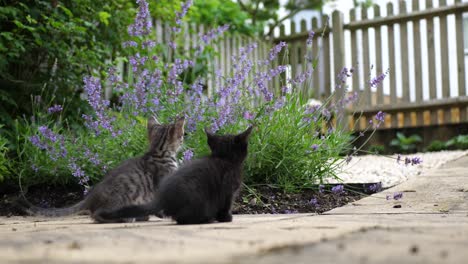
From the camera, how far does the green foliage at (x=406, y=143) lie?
877cm

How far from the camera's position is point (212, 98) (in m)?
4.41

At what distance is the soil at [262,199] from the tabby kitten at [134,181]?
57cm

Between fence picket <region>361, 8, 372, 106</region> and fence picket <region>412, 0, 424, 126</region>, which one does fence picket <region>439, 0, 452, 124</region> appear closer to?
fence picket <region>412, 0, 424, 126</region>

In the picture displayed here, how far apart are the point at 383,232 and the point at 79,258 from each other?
3.36ft

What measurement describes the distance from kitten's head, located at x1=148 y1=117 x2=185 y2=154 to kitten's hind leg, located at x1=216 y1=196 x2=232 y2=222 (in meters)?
0.73

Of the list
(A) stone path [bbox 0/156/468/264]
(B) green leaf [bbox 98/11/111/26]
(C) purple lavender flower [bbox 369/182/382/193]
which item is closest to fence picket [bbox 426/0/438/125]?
(C) purple lavender flower [bbox 369/182/382/193]

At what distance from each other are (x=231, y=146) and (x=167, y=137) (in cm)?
62

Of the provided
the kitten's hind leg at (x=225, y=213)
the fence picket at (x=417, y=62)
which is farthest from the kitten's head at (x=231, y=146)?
the fence picket at (x=417, y=62)

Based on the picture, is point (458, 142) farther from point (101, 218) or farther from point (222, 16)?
point (101, 218)

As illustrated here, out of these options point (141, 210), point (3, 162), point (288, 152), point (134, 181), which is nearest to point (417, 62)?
point (288, 152)

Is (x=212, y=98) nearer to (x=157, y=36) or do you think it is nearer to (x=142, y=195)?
(x=142, y=195)

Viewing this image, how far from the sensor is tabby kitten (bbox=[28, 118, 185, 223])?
318 cm

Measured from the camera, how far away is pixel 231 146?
3.04 meters

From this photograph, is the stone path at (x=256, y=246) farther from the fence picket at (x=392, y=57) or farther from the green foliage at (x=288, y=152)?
the fence picket at (x=392, y=57)
